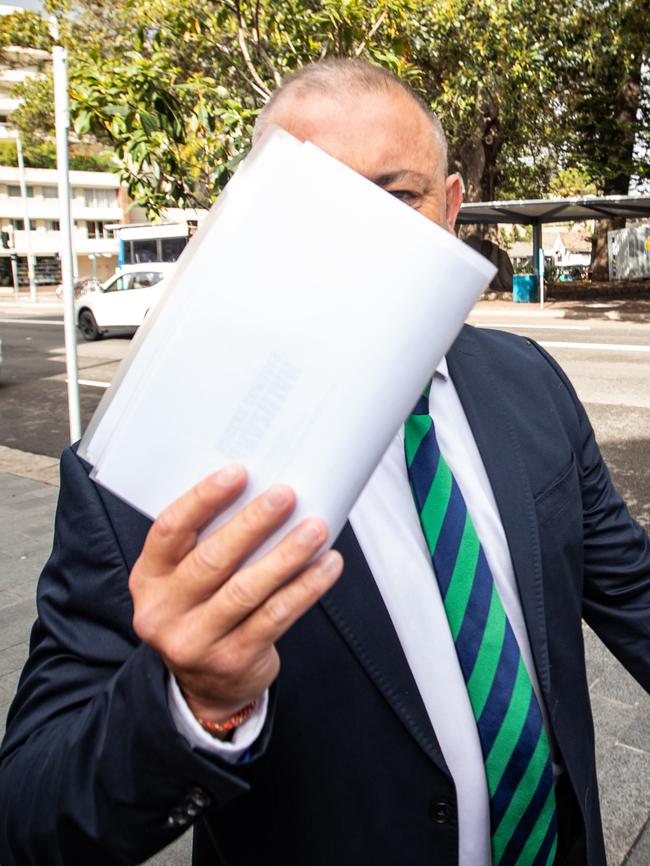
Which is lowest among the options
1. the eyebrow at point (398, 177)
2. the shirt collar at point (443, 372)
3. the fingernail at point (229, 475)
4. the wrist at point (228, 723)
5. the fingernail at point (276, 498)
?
the wrist at point (228, 723)

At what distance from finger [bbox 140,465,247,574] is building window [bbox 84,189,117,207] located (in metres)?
70.9

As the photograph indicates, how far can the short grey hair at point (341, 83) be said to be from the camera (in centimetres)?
133

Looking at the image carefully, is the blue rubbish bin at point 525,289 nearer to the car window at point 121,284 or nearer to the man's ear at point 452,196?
the car window at point 121,284

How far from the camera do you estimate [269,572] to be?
0.68m

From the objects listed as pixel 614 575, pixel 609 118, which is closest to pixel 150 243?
pixel 609 118

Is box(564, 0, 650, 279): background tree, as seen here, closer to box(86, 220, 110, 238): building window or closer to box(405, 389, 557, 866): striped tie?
box(405, 389, 557, 866): striped tie

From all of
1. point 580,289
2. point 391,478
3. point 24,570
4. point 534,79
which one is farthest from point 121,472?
point 580,289

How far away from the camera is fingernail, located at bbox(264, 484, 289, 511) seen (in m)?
0.66

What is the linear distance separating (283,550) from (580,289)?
26.9 meters

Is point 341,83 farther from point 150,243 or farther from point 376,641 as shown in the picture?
point 150,243

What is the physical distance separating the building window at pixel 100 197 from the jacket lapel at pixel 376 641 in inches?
2780

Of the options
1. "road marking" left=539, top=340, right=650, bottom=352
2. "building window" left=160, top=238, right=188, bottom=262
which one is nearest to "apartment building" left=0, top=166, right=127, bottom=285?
"building window" left=160, top=238, right=188, bottom=262

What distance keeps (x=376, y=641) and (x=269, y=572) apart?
1.65ft

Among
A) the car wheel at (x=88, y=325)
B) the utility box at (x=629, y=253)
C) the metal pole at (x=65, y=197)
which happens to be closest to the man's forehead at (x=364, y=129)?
the metal pole at (x=65, y=197)
